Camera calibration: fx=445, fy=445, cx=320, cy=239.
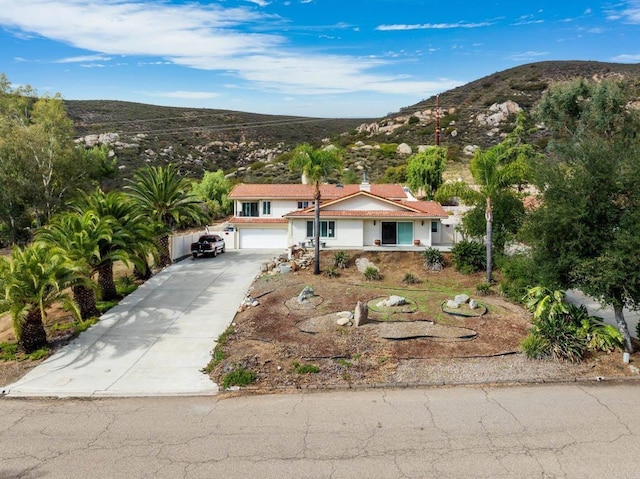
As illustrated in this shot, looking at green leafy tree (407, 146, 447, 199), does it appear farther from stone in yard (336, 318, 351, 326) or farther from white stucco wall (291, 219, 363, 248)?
stone in yard (336, 318, 351, 326)

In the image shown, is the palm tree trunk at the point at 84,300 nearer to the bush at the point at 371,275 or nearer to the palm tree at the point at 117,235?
the palm tree at the point at 117,235

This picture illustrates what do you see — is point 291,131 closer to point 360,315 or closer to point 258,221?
point 258,221

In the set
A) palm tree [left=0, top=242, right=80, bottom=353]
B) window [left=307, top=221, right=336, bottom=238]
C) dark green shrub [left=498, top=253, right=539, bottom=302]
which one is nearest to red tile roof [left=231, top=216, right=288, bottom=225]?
window [left=307, top=221, right=336, bottom=238]

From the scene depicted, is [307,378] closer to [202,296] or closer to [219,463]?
[219,463]

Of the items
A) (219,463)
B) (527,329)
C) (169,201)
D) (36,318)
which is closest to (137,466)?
(219,463)

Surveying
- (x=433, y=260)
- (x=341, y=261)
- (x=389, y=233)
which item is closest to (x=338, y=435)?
(x=341, y=261)
